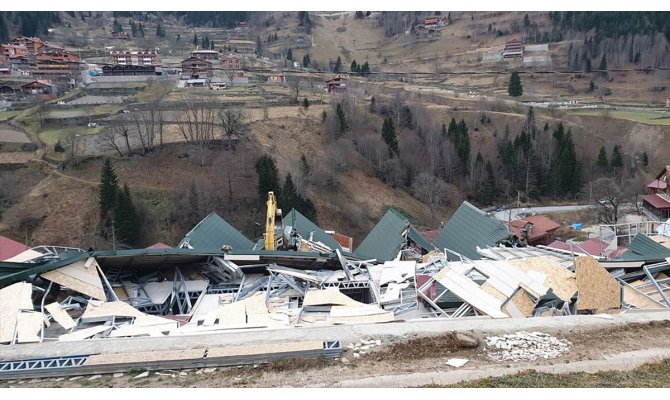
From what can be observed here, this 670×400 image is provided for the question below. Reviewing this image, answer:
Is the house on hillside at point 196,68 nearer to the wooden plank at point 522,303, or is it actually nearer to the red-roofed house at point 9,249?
the red-roofed house at point 9,249

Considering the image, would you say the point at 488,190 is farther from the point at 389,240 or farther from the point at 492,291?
the point at 492,291

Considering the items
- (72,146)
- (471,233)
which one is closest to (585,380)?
(471,233)

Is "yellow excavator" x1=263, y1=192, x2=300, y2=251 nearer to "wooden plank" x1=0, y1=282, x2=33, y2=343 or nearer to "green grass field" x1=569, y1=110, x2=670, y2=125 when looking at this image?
"wooden plank" x1=0, y1=282, x2=33, y2=343

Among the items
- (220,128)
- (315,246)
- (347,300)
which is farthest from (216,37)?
(347,300)

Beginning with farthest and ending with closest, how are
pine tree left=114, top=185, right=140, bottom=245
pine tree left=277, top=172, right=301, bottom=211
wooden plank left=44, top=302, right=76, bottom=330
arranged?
pine tree left=277, top=172, right=301, bottom=211 → pine tree left=114, top=185, right=140, bottom=245 → wooden plank left=44, top=302, right=76, bottom=330

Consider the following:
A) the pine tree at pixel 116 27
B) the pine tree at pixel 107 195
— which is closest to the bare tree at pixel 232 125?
the pine tree at pixel 107 195

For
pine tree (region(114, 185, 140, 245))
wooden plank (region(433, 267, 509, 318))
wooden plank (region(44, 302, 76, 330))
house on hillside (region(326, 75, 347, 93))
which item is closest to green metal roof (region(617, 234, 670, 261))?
wooden plank (region(433, 267, 509, 318))
